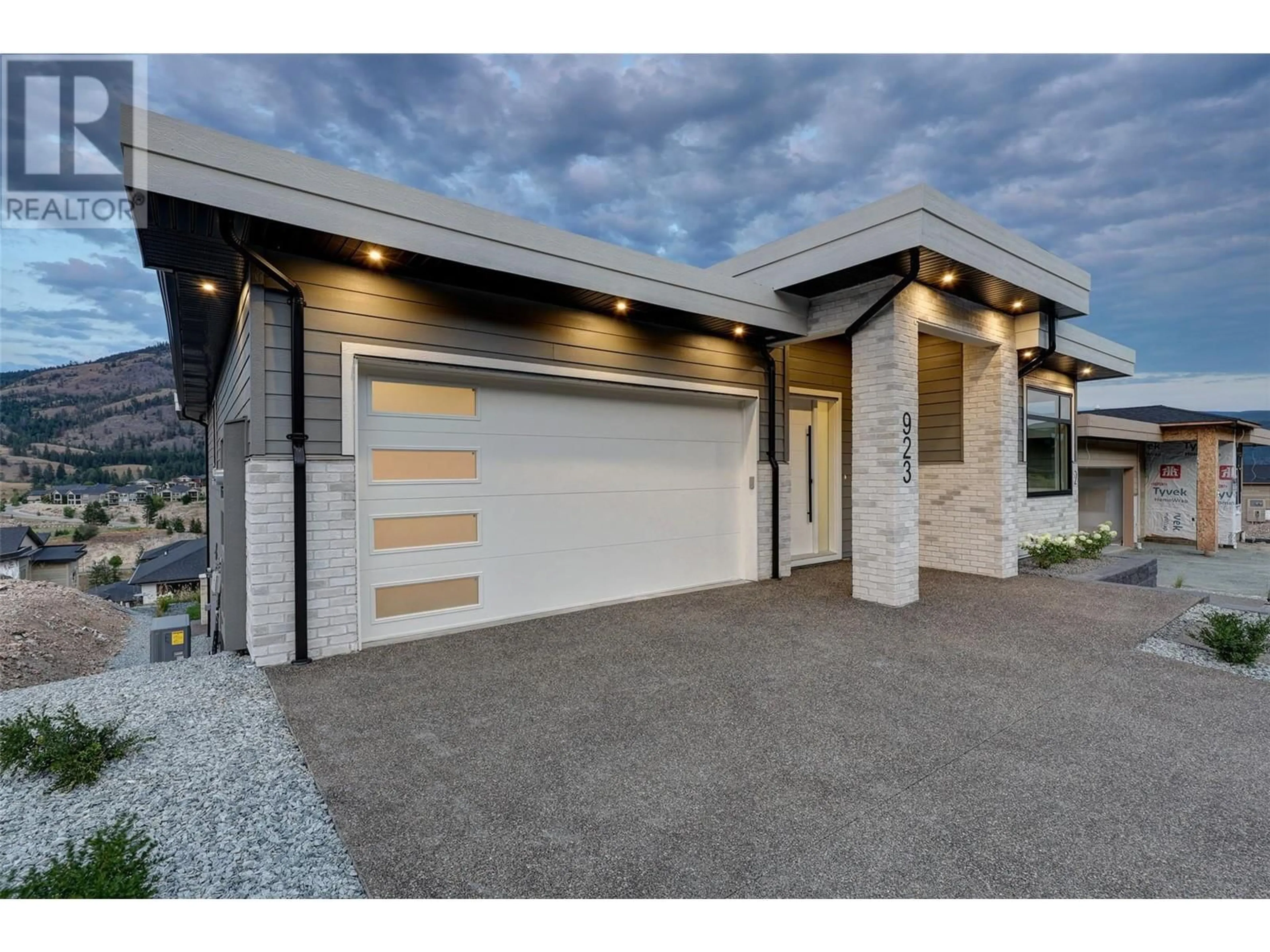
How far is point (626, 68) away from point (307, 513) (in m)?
7.87

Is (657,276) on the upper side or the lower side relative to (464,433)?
upper

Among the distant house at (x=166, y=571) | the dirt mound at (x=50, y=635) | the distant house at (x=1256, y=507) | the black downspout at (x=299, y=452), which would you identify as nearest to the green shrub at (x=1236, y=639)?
the black downspout at (x=299, y=452)

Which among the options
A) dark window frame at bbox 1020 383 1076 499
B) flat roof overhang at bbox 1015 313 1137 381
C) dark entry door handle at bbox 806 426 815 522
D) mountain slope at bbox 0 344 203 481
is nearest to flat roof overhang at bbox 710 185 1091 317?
flat roof overhang at bbox 1015 313 1137 381

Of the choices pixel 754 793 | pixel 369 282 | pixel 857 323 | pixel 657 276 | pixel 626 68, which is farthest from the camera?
pixel 626 68

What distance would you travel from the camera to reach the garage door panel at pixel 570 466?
436 cm

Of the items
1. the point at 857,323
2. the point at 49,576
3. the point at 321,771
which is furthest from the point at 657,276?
the point at 49,576

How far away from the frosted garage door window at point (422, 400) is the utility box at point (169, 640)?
2926mm

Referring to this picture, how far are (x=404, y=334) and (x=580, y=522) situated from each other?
219cm

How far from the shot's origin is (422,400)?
4344mm

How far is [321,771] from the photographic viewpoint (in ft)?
7.57

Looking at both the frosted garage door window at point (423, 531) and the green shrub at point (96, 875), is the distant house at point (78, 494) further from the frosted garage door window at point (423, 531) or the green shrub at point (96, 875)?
the green shrub at point (96, 875)

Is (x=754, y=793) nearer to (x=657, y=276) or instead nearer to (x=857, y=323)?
(x=657, y=276)

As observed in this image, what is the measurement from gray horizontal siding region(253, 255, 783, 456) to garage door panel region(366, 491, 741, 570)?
945 mm

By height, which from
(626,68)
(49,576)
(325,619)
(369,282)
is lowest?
(49,576)
